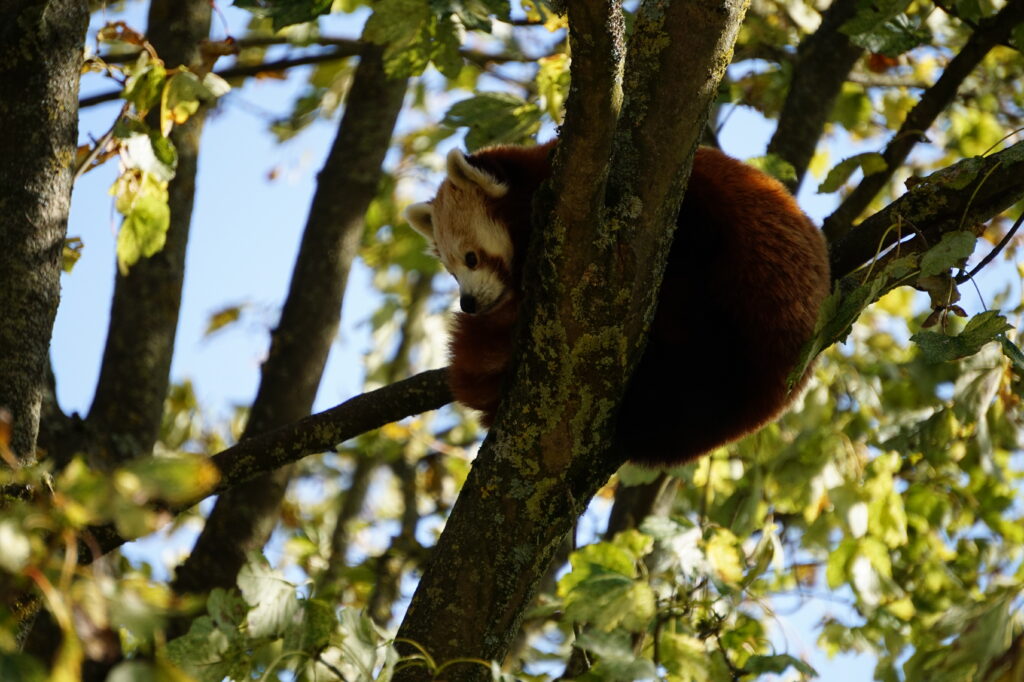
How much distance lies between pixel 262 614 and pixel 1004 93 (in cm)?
504

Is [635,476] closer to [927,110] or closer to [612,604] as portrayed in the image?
[612,604]

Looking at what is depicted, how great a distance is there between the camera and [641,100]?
86.9 inches

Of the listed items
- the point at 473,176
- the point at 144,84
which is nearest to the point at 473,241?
the point at 473,176

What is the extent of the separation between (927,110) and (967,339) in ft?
6.29

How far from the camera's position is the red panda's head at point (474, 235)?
3689 millimetres

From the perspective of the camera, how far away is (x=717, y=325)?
112 inches

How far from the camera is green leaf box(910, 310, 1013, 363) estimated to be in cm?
200

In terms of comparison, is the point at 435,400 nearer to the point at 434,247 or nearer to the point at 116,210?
the point at 116,210

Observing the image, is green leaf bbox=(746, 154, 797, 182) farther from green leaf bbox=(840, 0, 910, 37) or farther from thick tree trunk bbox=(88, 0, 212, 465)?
thick tree trunk bbox=(88, 0, 212, 465)

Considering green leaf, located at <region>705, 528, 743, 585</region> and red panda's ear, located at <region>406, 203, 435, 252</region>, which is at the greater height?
red panda's ear, located at <region>406, 203, 435, 252</region>

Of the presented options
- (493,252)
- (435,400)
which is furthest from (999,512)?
(435,400)

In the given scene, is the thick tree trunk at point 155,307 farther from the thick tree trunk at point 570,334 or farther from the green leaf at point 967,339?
the green leaf at point 967,339

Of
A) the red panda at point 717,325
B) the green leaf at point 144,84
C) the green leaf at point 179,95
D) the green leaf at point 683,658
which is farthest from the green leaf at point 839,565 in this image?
the green leaf at point 144,84

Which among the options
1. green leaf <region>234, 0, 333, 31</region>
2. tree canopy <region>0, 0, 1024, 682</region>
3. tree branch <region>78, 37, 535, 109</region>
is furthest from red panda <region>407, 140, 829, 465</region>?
tree branch <region>78, 37, 535, 109</region>
